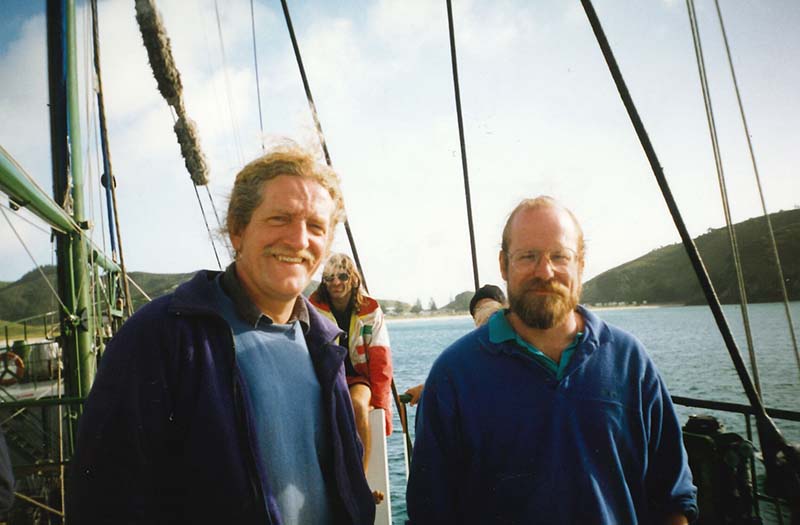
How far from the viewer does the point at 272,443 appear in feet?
4.57

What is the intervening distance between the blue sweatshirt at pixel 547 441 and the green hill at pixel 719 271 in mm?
31642

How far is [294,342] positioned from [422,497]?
2.64ft

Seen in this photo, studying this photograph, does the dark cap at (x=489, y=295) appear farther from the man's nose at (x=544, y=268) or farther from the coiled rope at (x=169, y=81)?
the coiled rope at (x=169, y=81)

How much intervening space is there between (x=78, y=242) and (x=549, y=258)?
5.69 meters

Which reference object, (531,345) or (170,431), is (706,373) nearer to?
(531,345)

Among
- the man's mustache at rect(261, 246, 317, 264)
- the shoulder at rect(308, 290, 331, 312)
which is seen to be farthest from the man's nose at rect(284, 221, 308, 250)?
the shoulder at rect(308, 290, 331, 312)

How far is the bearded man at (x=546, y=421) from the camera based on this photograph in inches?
61.8

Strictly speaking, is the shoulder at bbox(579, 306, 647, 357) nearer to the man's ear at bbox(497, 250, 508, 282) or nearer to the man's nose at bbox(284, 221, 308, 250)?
the man's ear at bbox(497, 250, 508, 282)

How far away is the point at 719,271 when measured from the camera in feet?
243

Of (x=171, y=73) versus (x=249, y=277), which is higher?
(x=171, y=73)

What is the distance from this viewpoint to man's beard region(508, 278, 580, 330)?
5.85 ft

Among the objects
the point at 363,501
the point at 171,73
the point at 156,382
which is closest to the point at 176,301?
the point at 156,382

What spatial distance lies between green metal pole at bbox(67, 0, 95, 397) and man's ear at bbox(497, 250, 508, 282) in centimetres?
540

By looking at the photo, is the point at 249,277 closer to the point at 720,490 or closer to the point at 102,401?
the point at 102,401
